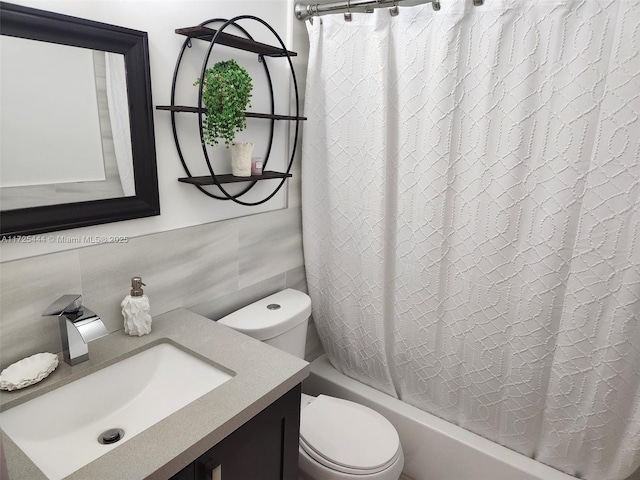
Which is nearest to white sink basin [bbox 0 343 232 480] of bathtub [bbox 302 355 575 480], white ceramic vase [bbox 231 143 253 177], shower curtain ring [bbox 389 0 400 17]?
Result: white ceramic vase [bbox 231 143 253 177]

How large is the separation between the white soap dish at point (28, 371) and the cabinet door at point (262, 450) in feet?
1.50

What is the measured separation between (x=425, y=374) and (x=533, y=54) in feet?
4.03

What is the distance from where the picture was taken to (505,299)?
1544mm

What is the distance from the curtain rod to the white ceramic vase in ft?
2.04

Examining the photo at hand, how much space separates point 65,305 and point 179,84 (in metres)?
0.73

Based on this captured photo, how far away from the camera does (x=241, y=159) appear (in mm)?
1520

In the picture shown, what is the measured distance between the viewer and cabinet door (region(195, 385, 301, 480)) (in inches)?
38.0

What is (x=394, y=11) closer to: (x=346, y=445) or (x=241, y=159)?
(x=241, y=159)

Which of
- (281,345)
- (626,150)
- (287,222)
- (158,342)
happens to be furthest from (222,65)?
(626,150)

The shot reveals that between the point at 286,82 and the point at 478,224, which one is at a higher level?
the point at 286,82

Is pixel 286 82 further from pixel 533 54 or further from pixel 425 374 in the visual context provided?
pixel 425 374

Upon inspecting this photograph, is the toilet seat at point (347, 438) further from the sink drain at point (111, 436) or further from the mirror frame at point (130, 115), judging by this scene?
the mirror frame at point (130, 115)

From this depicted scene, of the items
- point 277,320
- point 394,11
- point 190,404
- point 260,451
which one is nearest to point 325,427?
point 277,320

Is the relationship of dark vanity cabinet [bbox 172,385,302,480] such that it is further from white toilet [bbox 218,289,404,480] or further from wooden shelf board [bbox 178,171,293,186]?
wooden shelf board [bbox 178,171,293,186]
